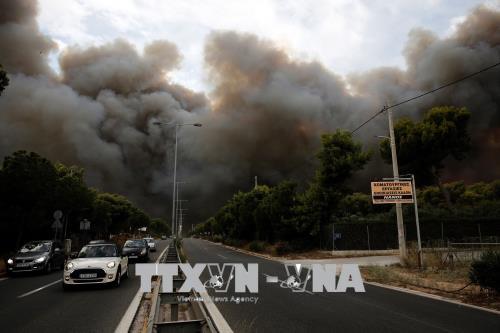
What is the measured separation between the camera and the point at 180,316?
27.0 ft

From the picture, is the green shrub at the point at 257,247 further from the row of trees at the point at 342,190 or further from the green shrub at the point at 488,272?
the green shrub at the point at 488,272

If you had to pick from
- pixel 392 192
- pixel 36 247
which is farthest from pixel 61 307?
pixel 392 192

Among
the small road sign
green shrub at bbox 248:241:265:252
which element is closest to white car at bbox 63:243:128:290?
the small road sign

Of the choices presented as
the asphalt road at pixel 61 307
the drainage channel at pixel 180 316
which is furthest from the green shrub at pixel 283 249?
the drainage channel at pixel 180 316

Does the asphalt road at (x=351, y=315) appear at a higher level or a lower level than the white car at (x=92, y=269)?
lower

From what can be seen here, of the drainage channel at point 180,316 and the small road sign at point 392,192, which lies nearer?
the drainage channel at point 180,316

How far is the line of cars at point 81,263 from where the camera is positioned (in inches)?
466

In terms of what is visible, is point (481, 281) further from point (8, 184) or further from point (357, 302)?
point (8, 184)

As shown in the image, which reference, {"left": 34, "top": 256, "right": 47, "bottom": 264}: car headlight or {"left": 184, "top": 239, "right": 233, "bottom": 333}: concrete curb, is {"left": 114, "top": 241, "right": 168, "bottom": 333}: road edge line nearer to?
{"left": 184, "top": 239, "right": 233, "bottom": 333}: concrete curb

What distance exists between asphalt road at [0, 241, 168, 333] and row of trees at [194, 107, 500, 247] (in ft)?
67.3

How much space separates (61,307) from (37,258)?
31.9 feet

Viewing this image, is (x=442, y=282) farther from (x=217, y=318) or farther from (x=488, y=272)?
(x=217, y=318)

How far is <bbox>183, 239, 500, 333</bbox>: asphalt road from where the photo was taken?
7090mm

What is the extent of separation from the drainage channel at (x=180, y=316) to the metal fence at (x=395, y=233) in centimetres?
2204
